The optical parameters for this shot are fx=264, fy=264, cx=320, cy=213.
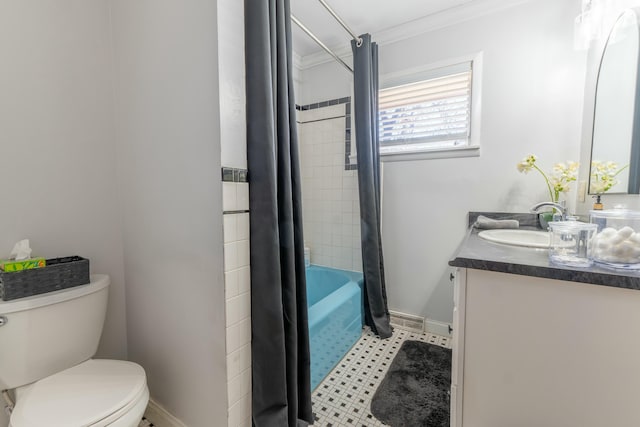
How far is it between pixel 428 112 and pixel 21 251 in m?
2.43

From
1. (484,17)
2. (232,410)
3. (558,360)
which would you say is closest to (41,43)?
(232,410)

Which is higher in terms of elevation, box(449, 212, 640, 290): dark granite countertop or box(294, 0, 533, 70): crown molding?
box(294, 0, 533, 70): crown molding

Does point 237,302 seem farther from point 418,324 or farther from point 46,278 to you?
point 418,324

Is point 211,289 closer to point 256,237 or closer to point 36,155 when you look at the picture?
point 256,237

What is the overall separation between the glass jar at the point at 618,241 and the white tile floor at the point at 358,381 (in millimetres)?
1163

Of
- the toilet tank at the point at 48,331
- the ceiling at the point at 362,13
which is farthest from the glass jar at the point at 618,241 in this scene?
the toilet tank at the point at 48,331

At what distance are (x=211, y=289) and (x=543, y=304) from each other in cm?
112

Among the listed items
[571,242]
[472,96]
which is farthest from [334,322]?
[472,96]

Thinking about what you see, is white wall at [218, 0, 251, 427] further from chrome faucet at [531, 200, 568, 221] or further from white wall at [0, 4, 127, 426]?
chrome faucet at [531, 200, 568, 221]

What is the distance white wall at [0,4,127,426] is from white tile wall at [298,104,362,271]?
1518 millimetres

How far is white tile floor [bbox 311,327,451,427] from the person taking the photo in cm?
133

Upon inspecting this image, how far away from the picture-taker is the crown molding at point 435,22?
1745 mm

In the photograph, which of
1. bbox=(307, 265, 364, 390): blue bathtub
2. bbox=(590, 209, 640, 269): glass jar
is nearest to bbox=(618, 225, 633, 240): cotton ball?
bbox=(590, 209, 640, 269): glass jar

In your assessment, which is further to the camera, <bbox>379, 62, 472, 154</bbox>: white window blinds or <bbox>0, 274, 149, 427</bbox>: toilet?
<bbox>379, 62, 472, 154</bbox>: white window blinds
